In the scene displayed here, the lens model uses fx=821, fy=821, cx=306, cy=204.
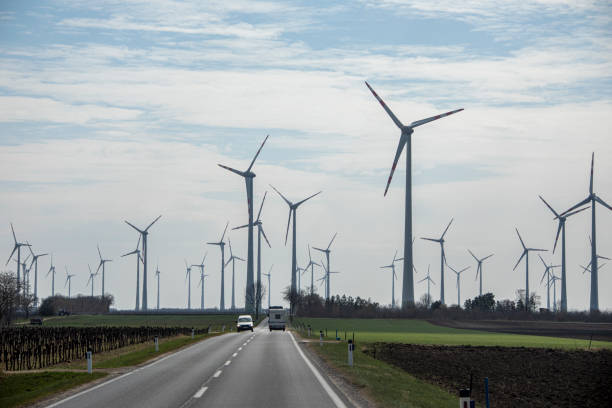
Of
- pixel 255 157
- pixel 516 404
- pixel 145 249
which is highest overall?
pixel 255 157

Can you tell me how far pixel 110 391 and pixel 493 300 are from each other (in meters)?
177

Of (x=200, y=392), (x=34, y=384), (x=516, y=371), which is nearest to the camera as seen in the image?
(x=200, y=392)

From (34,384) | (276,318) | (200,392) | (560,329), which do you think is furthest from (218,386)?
(560,329)

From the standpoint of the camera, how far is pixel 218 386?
82.1 ft

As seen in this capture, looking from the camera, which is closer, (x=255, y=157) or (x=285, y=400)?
(x=285, y=400)

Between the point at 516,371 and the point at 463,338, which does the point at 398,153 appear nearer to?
the point at 463,338

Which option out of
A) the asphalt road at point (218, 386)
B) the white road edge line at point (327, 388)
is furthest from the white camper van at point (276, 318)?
the white road edge line at point (327, 388)

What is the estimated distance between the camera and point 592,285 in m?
126

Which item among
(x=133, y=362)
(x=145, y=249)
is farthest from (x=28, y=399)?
(x=145, y=249)

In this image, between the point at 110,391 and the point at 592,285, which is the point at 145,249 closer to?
the point at 592,285

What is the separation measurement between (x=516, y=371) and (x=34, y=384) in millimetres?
28620

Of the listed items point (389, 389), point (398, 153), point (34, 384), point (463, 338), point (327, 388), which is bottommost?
point (463, 338)

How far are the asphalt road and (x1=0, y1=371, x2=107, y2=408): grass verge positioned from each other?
3.70ft

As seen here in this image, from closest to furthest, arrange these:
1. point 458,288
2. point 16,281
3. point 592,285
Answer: point 592,285 → point 16,281 → point 458,288
